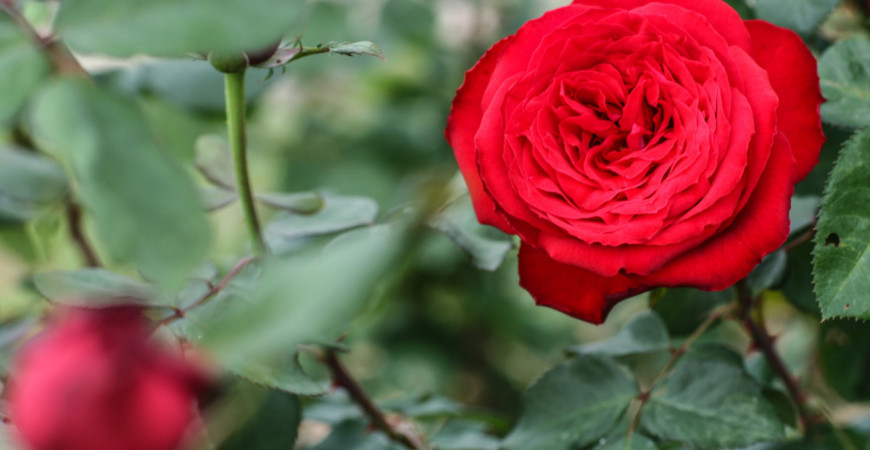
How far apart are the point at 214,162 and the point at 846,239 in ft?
1.30

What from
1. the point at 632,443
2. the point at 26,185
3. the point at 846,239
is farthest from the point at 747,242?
the point at 26,185

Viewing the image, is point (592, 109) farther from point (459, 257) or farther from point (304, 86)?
point (304, 86)

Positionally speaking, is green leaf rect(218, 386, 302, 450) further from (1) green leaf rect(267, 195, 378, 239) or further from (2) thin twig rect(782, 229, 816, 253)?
(2) thin twig rect(782, 229, 816, 253)

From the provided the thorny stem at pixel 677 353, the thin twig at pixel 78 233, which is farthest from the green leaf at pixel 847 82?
the thin twig at pixel 78 233

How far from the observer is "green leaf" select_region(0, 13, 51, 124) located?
27 cm

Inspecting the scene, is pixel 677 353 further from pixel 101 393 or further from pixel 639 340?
pixel 101 393

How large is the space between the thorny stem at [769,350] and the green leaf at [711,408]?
0.03m

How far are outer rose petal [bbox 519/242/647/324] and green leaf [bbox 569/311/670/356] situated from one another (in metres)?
0.17

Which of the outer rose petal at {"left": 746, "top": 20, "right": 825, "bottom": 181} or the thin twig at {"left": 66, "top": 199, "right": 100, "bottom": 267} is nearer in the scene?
the outer rose petal at {"left": 746, "top": 20, "right": 825, "bottom": 181}

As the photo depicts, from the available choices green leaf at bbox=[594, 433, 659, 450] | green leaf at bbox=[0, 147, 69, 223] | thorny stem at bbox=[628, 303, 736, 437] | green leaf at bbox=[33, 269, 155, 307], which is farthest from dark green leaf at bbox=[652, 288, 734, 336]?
green leaf at bbox=[0, 147, 69, 223]

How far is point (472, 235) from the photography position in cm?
49

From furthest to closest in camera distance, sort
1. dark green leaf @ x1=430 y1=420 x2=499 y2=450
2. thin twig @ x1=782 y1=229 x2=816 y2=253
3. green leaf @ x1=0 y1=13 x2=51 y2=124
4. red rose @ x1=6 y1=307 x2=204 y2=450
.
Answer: dark green leaf @ x1=430 y1=420 x2=499 y2=450, thin twig @ x1=782 y1=229 x2=816 y2=253, green leaf @ x1=0 y1=13 x2=51 y2=124, red rose @ x1=6 y1=307 x2=204 y2=450

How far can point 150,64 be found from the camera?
2.70 feet

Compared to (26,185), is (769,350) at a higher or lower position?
lower
